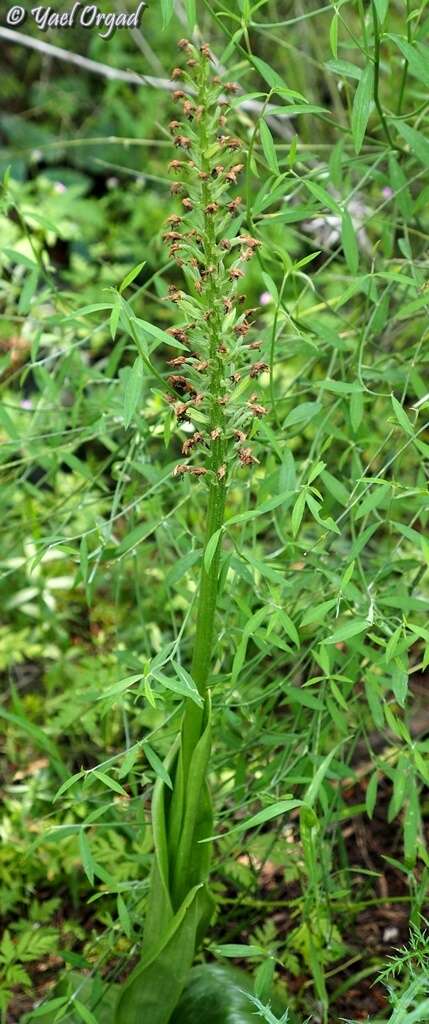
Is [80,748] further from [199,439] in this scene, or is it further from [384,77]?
[384,77]

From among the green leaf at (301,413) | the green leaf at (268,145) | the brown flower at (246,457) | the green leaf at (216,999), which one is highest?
the green leaf at (268,145)

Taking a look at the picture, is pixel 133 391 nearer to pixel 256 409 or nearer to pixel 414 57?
pixel 256 409

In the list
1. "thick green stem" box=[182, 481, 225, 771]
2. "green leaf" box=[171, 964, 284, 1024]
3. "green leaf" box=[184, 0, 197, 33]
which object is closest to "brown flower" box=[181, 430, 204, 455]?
"thick green stem" box=[182, 481, 225, 771]

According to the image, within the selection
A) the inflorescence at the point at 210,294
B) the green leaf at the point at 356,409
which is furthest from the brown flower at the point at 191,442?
the green leaf at the point at 356,409

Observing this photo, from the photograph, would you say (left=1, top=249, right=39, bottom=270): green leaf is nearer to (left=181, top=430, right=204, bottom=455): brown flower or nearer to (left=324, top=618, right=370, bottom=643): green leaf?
(left=181, top=430, right=204, bottom=455): brown flower

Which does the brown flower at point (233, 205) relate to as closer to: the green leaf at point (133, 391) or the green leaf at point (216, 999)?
the green leaf at point (133, 391)

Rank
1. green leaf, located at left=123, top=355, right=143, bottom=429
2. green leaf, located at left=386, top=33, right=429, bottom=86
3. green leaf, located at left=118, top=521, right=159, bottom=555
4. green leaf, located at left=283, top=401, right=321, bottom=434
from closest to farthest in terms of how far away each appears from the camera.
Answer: green leaf, located at left=123, top=355, right=143, bottom=429, green leaf, located at left=386, top=33, right=429, bottom=86, green leaf, located at left=283, top=401, right=321, bottom=434, green leaf, located at left=118, top=521, right=159, bottom=555

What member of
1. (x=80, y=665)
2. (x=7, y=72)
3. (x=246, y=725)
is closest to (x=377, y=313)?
(x=246, y=725)

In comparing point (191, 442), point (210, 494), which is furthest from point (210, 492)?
point (191, 442)
